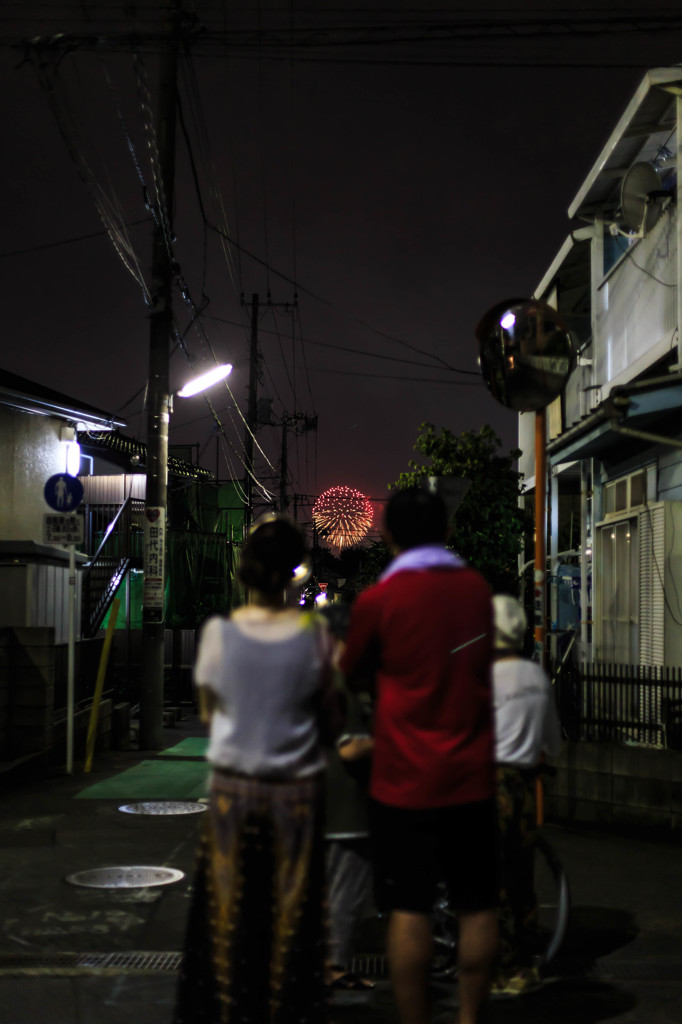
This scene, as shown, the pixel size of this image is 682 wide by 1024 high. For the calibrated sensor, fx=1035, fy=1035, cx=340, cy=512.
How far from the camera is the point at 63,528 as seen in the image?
1158 centimetres

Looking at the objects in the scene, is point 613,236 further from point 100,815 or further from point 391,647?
point 391,647

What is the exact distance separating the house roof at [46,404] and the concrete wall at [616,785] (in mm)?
10843

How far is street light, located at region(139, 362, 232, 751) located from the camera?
13930 mm

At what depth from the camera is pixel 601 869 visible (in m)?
7.37

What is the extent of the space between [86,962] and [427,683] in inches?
117

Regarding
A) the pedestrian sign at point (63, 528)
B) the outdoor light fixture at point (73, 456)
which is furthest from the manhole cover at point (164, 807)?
the outdoor light fixture at point (73, 456)

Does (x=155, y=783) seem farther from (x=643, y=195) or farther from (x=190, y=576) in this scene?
(x=190, y=576)

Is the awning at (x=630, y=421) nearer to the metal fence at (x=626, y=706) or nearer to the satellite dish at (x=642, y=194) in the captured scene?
the metal fence at (x=626, y=706)

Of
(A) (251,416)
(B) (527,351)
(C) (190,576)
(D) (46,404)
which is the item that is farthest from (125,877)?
(A) (251,416)

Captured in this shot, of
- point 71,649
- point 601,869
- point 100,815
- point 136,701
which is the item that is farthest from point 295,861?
point 136,701

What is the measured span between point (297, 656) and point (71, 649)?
8.70 m

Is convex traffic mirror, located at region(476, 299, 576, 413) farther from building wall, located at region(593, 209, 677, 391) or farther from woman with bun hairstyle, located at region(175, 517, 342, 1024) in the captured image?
woman with bun hairstyle, located at region(175, 517, 342, 1024)

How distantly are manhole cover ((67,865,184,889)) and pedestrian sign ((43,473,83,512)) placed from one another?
5.23 m

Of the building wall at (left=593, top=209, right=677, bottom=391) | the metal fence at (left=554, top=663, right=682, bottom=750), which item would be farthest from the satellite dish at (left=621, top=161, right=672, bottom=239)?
the metal fence at (left=554, top=663, right=682, bottom=750)
